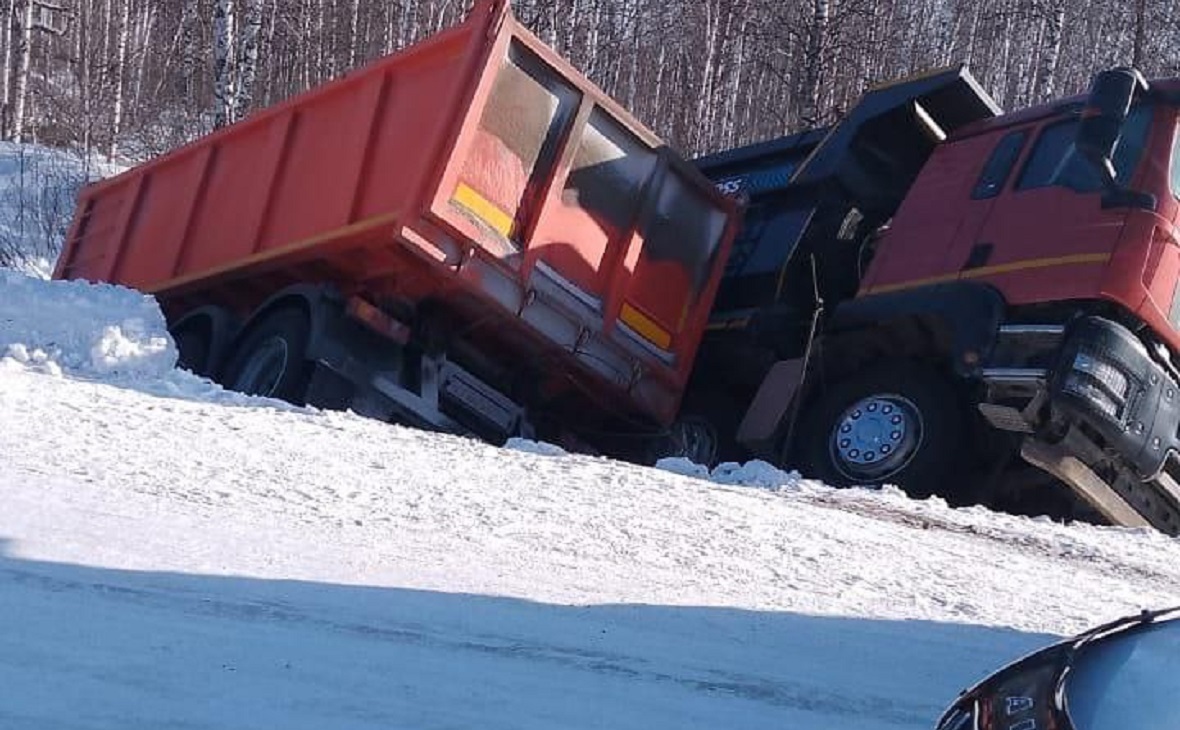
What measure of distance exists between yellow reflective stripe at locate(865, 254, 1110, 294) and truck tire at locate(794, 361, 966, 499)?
0.48 meters

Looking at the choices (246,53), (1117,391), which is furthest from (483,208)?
(246,53)

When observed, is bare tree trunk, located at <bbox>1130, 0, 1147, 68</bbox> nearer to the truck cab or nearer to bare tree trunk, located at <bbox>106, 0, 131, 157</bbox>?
the truck cab

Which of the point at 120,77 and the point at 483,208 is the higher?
the point at 120,77

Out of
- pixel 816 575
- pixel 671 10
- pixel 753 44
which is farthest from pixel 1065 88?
pixel 816 575

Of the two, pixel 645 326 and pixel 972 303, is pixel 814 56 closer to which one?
pixel 645 326

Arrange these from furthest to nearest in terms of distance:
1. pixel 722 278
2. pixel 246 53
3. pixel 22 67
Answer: pixel 22 67, pixel 246 53, pixel 722 278

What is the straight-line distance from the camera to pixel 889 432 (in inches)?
310

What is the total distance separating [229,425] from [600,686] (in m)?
3.14

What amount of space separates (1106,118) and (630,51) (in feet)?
95.1

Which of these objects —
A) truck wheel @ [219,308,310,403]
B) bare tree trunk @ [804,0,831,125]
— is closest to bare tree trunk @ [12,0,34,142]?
bare tree trunk @ [804,0,831,125]

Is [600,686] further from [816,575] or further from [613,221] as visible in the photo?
[613,221]

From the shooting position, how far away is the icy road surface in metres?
3.60

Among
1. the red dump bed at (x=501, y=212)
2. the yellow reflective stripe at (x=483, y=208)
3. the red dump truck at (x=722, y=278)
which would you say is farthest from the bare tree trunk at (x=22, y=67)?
the yellow reflective stripe at (x=483, y=208)

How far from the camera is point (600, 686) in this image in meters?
3.92
